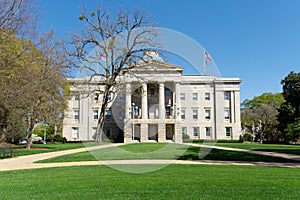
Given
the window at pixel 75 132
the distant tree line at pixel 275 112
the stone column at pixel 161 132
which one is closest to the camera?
the distant tree line at pixel 275 112

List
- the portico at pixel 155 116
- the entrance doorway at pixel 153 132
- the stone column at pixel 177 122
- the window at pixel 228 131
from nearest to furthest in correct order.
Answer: the stone column at pixel 177 122
the portico at pixel 155 116
the entrance doorway at pixel 153 132
the window at pixel 228 131

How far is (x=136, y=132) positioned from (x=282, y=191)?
40882mm

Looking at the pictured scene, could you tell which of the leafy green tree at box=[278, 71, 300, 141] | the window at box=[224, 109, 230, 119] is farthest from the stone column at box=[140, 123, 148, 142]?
the leafy green tree at box=[278, 71, 300, 141]

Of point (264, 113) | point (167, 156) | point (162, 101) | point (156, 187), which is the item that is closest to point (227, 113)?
point (264, 113)

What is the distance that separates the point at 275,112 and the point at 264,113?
2.04 metres

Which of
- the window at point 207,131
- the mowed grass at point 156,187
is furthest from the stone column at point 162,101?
the mowed grass at point 156,187

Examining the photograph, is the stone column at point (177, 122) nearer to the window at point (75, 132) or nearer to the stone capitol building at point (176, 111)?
the stone capitol building at point (176, 111)

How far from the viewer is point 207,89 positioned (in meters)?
53.6

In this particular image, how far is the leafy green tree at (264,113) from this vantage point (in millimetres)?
56406

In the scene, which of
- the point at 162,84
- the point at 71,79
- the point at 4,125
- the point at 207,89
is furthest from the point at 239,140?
the point at 4,125

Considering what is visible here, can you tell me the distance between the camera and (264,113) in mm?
56719

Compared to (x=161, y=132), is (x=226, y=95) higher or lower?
higher

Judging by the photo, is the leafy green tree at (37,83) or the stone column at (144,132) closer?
the leafy green tree at (37,83)

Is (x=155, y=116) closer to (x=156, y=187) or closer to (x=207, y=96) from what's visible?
(x=207, y=96)
